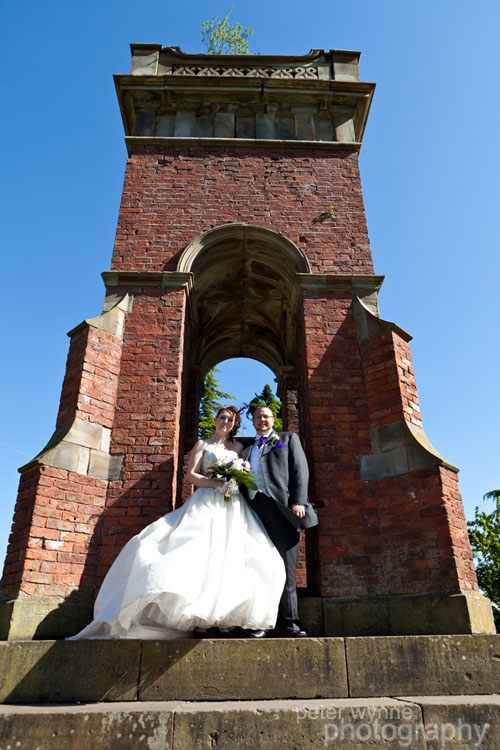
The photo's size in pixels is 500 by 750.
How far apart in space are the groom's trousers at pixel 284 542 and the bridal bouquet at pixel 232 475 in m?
0.17

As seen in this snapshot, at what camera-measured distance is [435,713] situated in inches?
115

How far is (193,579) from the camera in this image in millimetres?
3639

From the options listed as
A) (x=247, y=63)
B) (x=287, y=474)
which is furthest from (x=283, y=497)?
(x=247, y=63)

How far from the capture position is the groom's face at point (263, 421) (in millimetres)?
4918

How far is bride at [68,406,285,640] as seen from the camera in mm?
3557

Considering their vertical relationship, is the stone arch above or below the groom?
above

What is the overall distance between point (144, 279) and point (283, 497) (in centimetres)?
356

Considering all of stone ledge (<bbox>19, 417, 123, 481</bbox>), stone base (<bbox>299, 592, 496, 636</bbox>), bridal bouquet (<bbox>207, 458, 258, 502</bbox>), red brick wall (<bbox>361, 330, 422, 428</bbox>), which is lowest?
stone base (<bbox>299, 592, 496, 636</bbox>)

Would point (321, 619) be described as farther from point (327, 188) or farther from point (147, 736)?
point (327, 188)

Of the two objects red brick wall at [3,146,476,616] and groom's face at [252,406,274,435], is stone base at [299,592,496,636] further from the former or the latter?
groom's face at [252,406,274,435]

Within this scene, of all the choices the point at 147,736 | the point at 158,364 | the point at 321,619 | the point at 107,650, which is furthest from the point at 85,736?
the point at 158,364

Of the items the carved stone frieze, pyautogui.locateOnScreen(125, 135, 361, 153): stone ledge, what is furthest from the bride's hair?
the carved stone frieze

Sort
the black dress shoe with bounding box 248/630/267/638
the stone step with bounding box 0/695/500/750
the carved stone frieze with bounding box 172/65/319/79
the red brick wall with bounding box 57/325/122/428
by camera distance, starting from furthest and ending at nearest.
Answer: the carved stone frieze with bounding box 172/65/319/79 → the red brick wall with bounding box 57/325/122/428 → the black dress shoe with bounding box 248/630/267/638 → the stone step with bounding box 0/695/500/750

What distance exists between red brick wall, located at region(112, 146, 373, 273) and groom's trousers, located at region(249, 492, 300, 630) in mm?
3616
